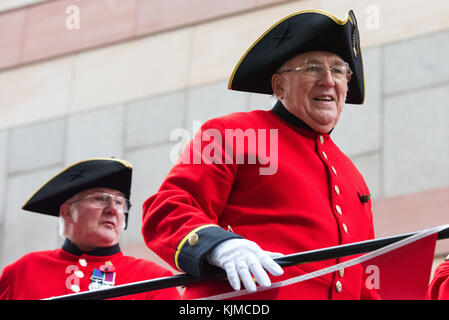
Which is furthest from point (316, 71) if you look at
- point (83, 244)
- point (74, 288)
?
point (83, 244)

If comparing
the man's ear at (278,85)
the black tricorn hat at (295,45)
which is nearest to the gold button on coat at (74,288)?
the black tricorn hat at (295,45)

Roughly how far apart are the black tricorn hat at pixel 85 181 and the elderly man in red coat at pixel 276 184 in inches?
67.7

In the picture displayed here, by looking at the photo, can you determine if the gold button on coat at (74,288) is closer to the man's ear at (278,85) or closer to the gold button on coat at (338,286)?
the man's ear at (278,85)

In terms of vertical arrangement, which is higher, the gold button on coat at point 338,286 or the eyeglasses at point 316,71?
the eyeglasses at point 316,71

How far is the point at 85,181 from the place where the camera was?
5914mm

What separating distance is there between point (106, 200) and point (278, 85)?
6.01 ft

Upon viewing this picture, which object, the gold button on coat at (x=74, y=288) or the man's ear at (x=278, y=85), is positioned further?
the gold button on coat at (x=74, y=288)

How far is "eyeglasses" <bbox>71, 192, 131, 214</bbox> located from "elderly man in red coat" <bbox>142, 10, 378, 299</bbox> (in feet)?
5.39

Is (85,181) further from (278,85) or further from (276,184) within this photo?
(276,184)

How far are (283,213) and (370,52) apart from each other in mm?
5149

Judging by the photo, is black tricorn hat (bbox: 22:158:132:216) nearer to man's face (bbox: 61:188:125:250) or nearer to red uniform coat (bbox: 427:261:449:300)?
man's face (bbox: 61:188:125:250)

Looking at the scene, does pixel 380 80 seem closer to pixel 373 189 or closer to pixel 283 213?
pixel 373 189

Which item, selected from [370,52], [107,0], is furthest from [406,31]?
[107,0]

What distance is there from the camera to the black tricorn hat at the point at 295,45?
4199 mm
